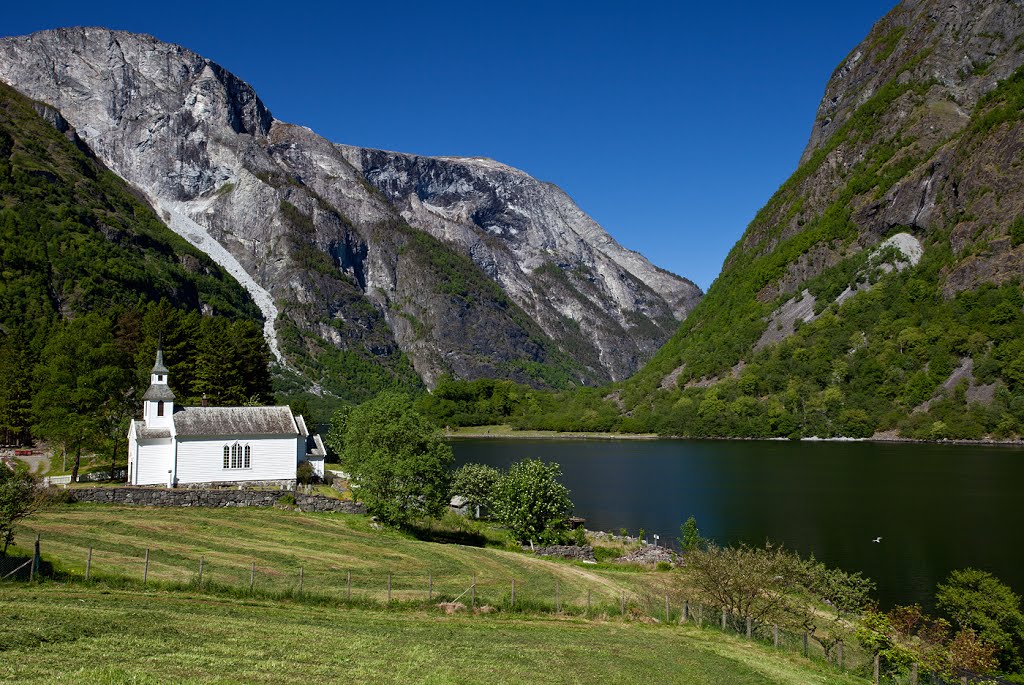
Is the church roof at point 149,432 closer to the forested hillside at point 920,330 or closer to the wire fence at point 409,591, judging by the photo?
the wire fence at point 409,591

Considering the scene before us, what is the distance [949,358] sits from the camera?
506 feet

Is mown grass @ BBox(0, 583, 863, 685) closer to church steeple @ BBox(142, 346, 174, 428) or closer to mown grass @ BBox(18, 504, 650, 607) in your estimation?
mown grass @ BBox(18, 504, 650, 607)

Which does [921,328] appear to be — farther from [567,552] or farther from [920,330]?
[567,552]

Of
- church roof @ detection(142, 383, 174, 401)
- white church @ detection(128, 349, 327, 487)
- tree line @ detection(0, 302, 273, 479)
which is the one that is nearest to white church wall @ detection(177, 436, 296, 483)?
white church @ detection(128, 349, 327, 487)

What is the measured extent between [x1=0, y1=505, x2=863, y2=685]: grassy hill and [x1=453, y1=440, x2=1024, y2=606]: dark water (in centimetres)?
1828

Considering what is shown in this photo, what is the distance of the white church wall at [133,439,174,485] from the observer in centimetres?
6188

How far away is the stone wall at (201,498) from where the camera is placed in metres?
51.8

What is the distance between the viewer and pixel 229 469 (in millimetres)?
63875

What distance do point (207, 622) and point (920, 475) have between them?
291 feet

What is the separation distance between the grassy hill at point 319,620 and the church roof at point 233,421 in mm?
14655

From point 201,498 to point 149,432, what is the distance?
11.7 m

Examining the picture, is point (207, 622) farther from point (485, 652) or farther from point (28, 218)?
point (28, 218)

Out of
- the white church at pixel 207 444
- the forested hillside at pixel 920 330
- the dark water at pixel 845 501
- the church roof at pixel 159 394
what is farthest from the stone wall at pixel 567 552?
the forested hillside at pixel 920 330

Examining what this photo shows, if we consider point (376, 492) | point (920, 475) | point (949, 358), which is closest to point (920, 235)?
point (949, 358)
